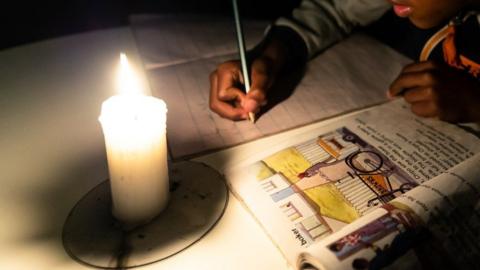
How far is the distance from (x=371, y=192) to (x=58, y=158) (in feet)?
1.31

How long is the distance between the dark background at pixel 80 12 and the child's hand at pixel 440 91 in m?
0.85

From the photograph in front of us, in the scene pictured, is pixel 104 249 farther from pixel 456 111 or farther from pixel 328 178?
pixel 456 111

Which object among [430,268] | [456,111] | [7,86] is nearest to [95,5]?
[7,86]

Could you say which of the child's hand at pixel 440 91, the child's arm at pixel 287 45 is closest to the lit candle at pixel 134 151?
the child's arm at pixel 287 45

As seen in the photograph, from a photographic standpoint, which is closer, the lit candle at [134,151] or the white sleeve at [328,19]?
the lit candle at [134,151]

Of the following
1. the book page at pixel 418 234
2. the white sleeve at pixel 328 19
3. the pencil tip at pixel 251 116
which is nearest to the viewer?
the book page at pixel 418 234

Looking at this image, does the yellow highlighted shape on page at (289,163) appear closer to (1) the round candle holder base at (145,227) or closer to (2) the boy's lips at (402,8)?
(1) the round candle holder base at (145,227)

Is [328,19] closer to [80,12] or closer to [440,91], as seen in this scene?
[440,91]

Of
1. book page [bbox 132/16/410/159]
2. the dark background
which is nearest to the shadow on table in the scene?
book page [bbox 132/16/410/159]

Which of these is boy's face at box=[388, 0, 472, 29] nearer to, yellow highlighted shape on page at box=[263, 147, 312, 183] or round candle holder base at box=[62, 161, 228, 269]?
yellow highlighted shape on page at box=[263, 147, 312, 183]

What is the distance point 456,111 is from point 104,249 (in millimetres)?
492

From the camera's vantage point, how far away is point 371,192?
46 centimetres

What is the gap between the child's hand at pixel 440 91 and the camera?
0.57 metres

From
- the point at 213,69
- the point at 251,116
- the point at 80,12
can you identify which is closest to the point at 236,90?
the point at 251,116
